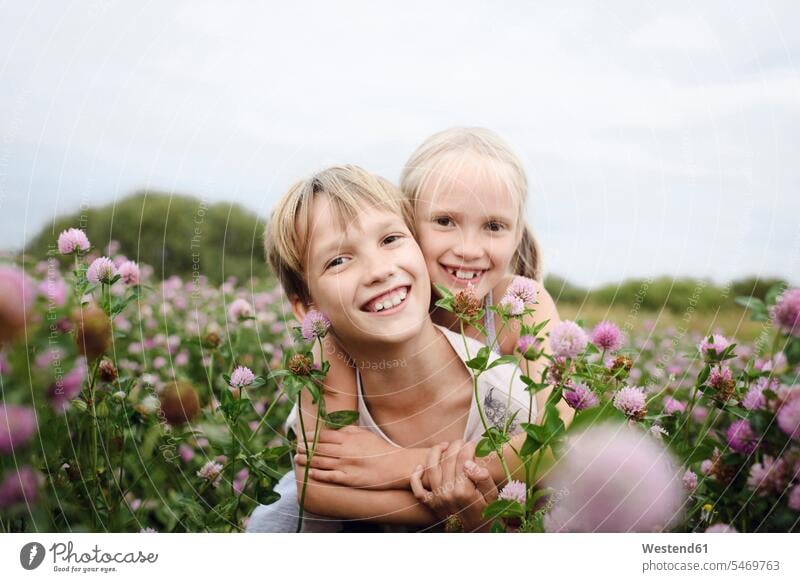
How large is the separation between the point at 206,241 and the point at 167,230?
0.14 feet

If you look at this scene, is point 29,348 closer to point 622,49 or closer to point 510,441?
point 510,441

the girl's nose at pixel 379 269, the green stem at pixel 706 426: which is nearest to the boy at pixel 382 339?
the girl's nose at pixel 379 269

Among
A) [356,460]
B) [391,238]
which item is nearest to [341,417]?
[356,460]

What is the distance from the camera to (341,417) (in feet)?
2.32

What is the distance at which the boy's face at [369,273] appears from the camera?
27.2 inches

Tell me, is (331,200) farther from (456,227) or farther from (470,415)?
(470,415)

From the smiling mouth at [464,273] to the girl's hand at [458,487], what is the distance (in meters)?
0.15

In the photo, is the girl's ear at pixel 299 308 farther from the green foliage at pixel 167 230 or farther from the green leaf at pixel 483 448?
the green leaf at pixel 483 448

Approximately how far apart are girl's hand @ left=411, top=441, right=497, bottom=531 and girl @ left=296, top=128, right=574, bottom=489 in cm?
2

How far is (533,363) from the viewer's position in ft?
2.46

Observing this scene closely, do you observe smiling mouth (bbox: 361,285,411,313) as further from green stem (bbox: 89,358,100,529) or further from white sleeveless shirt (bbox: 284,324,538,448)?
green stem (bbox: 89,358,100,529)

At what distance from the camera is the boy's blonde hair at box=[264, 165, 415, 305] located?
0.70 meters

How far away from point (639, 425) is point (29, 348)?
544 mm

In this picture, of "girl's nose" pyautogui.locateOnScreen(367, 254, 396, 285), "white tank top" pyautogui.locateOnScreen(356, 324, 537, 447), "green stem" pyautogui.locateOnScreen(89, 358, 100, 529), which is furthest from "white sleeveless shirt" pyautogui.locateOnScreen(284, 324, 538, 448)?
"green stem" pyautogui.locateOnScreen(89, 358, 100, 529)
